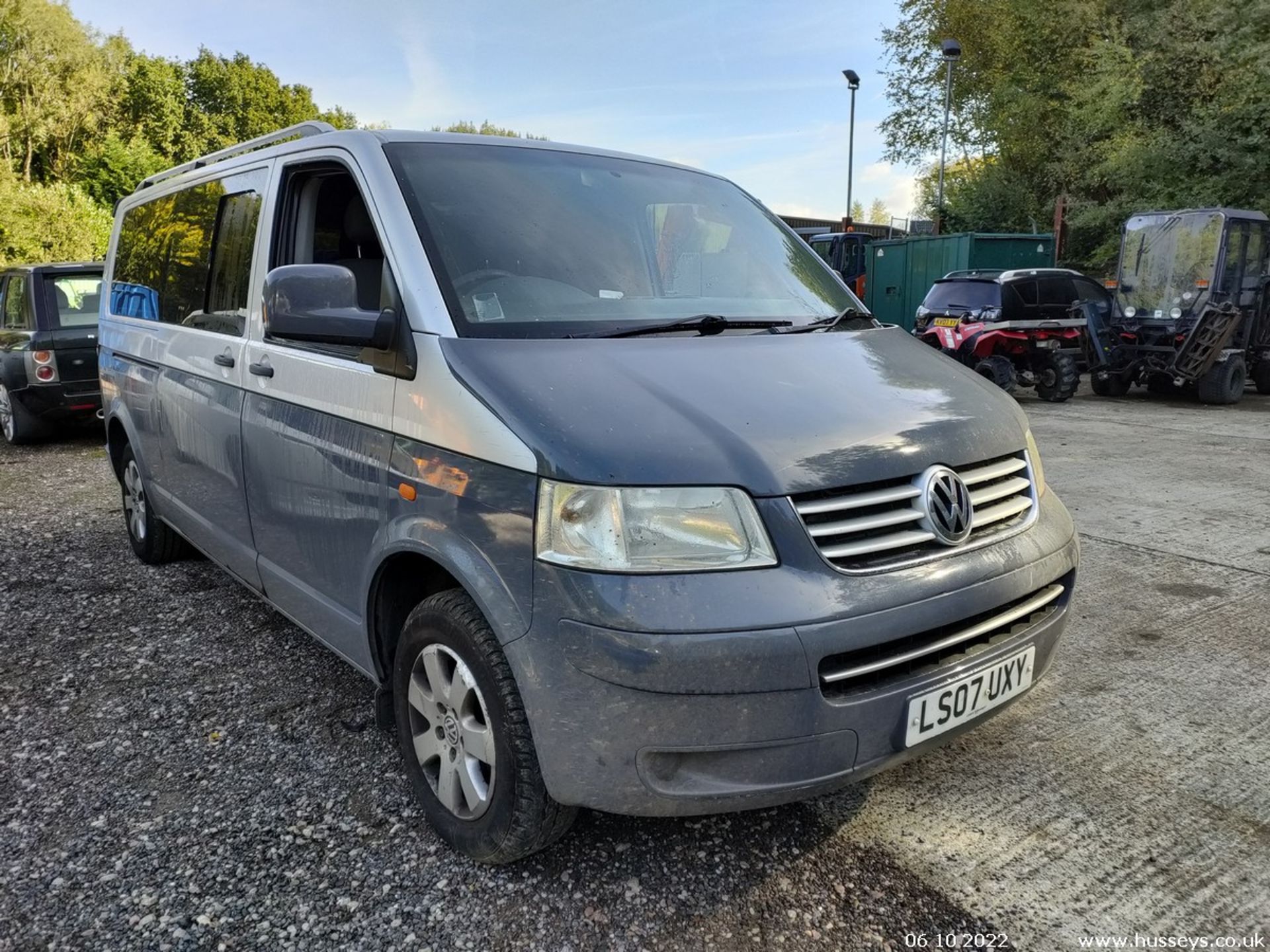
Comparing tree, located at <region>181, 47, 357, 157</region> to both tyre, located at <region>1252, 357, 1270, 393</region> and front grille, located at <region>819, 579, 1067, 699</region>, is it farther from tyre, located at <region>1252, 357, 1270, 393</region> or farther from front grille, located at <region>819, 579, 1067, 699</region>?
front grille, located at <region>819, 579, 1067, 699</region>

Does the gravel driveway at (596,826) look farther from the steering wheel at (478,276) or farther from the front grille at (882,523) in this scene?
the steering wheel at (478,276)

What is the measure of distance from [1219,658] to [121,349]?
521 cm

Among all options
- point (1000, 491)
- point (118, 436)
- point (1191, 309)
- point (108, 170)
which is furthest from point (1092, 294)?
point (108, 170)

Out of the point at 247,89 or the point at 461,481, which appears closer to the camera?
the point at 461,481

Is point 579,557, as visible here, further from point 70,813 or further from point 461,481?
point 70,813

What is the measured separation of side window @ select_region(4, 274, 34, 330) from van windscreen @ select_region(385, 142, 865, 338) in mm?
7565

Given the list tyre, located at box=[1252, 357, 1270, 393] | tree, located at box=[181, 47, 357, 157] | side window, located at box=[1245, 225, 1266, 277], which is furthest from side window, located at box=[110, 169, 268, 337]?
tree, located at box=[181, 47, 357, 157]

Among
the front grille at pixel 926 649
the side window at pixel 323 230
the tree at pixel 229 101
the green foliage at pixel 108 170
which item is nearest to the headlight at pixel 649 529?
the front grille at pixel 926 649

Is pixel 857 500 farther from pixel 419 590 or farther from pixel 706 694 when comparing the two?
pixel 419 590

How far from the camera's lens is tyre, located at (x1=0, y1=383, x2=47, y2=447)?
855 centimetres

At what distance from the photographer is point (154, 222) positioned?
4.55 meters

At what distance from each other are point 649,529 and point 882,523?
0.56 meters

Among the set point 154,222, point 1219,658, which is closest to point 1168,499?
point 1219,658

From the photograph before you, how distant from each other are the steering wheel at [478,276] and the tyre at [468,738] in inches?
32.8
